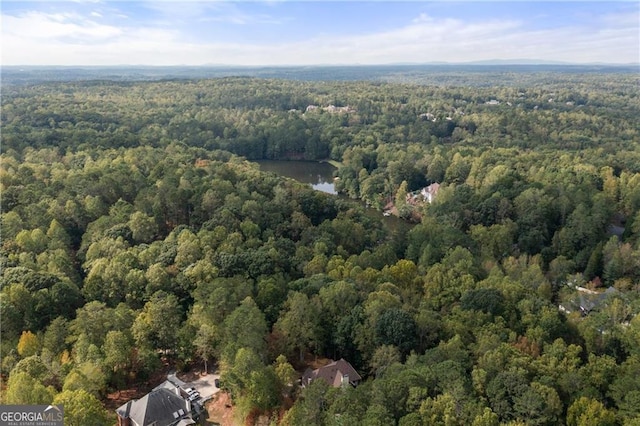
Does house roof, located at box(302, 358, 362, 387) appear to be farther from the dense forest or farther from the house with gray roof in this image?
the house with gray roof

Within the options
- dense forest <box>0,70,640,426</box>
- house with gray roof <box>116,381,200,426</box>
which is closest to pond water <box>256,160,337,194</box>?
dense forest <box>0,70,640,426</box>

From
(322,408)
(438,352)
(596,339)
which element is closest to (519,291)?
(596,339)

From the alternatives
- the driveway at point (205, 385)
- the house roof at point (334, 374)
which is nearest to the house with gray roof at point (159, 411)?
the driveway at point (205, 385)

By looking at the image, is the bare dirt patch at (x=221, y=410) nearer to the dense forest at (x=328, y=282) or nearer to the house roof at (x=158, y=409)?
the dense forest at (x=328, y=282)

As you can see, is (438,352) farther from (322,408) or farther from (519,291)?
(519,291)

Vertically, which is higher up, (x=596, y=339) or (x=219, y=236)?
(x=219, y=236)

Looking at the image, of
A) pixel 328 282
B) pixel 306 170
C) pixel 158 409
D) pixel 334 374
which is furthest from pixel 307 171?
pixel 158 409

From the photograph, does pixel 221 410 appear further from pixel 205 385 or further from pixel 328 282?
pixel 328 282
